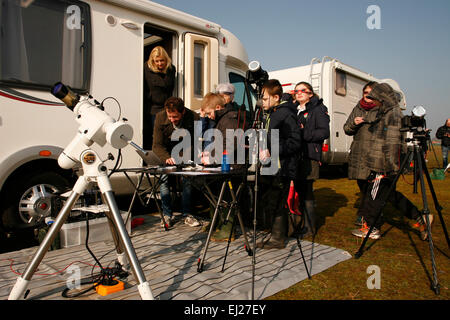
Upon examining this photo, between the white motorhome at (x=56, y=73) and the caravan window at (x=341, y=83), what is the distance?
16.4ft

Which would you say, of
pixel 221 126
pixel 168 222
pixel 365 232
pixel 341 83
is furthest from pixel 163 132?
pixel 341 83

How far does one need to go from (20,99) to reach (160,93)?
1.73m

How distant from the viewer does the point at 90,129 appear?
210cm

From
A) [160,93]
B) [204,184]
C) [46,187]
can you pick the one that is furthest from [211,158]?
[46,187]

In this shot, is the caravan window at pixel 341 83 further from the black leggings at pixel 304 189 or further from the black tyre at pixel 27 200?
the black tyre at pixel 27 200

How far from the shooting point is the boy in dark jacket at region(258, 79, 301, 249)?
11.2ft

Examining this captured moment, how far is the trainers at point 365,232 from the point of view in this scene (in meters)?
3.96

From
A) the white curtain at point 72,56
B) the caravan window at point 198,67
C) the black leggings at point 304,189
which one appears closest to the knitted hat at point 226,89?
the caravan window at point 198,67

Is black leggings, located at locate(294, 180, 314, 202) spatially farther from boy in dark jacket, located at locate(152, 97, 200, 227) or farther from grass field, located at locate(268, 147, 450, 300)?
boy in dark jacket, located at locate(152, 97, 200, 227)

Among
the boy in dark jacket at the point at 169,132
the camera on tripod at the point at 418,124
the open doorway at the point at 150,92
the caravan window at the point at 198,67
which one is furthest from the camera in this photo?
the caravan window at the point at 198,67

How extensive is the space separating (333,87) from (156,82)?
531cm

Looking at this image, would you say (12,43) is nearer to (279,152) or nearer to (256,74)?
(256,74)
